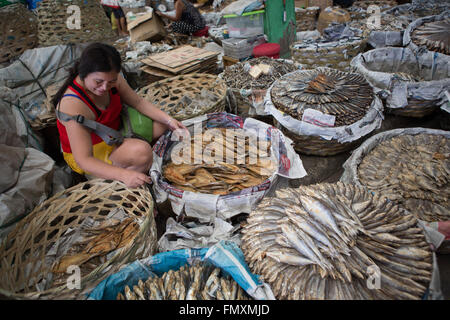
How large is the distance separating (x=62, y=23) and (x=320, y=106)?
3435 millimetres

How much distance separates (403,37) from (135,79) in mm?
3448

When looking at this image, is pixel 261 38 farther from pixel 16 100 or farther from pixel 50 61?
pixel 16 100

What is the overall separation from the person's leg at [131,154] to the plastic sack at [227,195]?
97mm

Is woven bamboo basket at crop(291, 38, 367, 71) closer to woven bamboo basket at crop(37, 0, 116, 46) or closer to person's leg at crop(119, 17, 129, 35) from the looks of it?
woven bamboo basket at crop(37, 0, 116, 46)

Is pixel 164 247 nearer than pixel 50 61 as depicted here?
Answer: Yes

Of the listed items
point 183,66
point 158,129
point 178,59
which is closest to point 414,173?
point 158,129

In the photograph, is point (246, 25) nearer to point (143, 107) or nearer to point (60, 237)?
point (143, 107)

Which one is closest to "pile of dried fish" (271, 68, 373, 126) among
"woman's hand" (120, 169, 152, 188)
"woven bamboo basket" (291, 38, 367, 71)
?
"woven bamboo basket" (291, 38, 367, 71)

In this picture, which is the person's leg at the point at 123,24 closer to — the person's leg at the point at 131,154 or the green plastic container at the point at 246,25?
the green plastic container at the point at 246,25

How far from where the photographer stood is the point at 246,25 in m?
4.32

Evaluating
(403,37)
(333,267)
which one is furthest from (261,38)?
(333,267)

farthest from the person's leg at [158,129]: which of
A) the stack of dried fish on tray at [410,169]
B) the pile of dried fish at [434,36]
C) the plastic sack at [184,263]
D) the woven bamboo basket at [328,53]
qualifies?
the pile of dried fish at [434,36]
